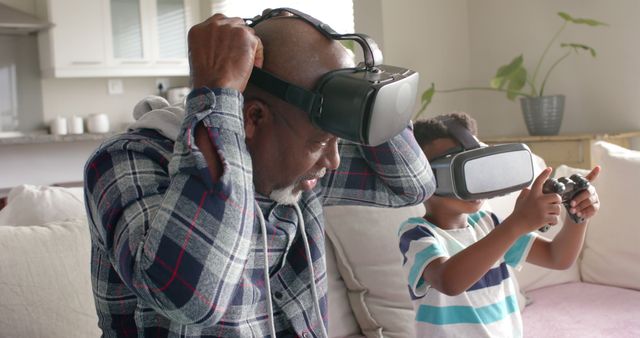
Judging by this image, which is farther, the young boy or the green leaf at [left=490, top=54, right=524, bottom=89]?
the green leaf at [left=490, top=54, right=524, bottom=89]

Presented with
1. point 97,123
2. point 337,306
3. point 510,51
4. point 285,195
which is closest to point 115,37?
point 97,123

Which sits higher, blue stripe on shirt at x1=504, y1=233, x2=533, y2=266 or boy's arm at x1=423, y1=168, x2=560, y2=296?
boy's arm at x1=423, y1=168, x2=560, y2=296

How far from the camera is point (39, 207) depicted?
1611 millimetres

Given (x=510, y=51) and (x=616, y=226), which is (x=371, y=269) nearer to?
(x=616, y=226)

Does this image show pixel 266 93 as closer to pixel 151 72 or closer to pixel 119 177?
pixel 119 177

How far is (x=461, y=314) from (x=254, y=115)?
0.63 metres

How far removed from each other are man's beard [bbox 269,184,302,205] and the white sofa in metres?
0.67

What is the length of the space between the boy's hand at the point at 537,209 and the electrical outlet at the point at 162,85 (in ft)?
15.0

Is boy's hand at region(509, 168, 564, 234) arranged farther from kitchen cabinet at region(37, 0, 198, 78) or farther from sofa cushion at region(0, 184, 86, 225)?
kitchen cabinet at region(37, 0, 198, 78)

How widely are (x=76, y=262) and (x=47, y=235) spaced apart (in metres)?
0.08

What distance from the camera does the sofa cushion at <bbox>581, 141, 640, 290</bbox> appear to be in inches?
91.5

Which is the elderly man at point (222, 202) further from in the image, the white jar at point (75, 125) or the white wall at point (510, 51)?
the white jar at point (75, 125)

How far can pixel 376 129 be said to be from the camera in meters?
0.76

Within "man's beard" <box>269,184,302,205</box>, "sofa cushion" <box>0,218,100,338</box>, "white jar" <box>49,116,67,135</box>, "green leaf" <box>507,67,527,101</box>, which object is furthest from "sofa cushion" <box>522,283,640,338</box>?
"white jar" <box>49,116,67,135</box>
